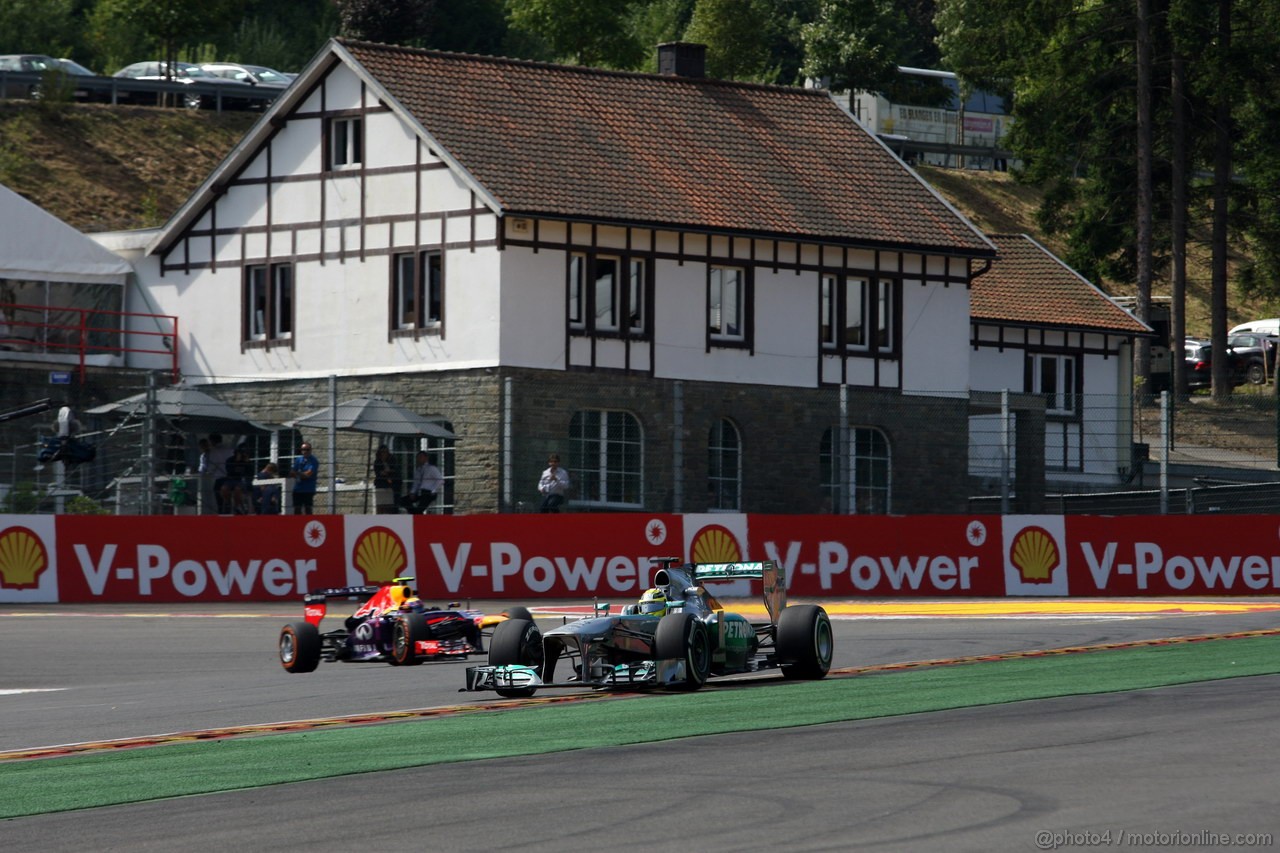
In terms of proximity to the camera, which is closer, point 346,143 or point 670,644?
point 670,644

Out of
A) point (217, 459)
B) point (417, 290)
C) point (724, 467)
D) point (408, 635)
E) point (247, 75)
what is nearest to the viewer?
point (408, 635)

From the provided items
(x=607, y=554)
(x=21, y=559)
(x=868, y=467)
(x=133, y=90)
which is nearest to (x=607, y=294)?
(x=868, y=467)

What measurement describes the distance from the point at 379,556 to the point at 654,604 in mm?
12884

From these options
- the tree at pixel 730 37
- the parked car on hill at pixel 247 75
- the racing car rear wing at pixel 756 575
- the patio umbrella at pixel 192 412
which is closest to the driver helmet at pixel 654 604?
the racing car rear wing at pixel 756 575

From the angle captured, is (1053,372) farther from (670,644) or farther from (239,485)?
(670,644)

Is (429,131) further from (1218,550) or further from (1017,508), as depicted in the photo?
(1218,550)

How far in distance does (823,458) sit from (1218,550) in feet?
38.6

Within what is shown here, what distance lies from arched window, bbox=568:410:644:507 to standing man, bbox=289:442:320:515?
5.26 meters

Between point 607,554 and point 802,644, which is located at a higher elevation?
point 607,554

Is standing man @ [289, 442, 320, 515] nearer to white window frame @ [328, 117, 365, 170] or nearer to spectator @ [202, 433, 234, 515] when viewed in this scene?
spectator @ [202, 433, 234, 515]

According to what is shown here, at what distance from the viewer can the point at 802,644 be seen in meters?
16.4

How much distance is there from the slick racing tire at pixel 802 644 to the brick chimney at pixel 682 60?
1127 inches

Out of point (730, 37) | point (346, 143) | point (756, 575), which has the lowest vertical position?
point (756, 575)

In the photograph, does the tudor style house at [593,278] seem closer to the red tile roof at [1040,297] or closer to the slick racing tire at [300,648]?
the red tile roof at [1040,297]
